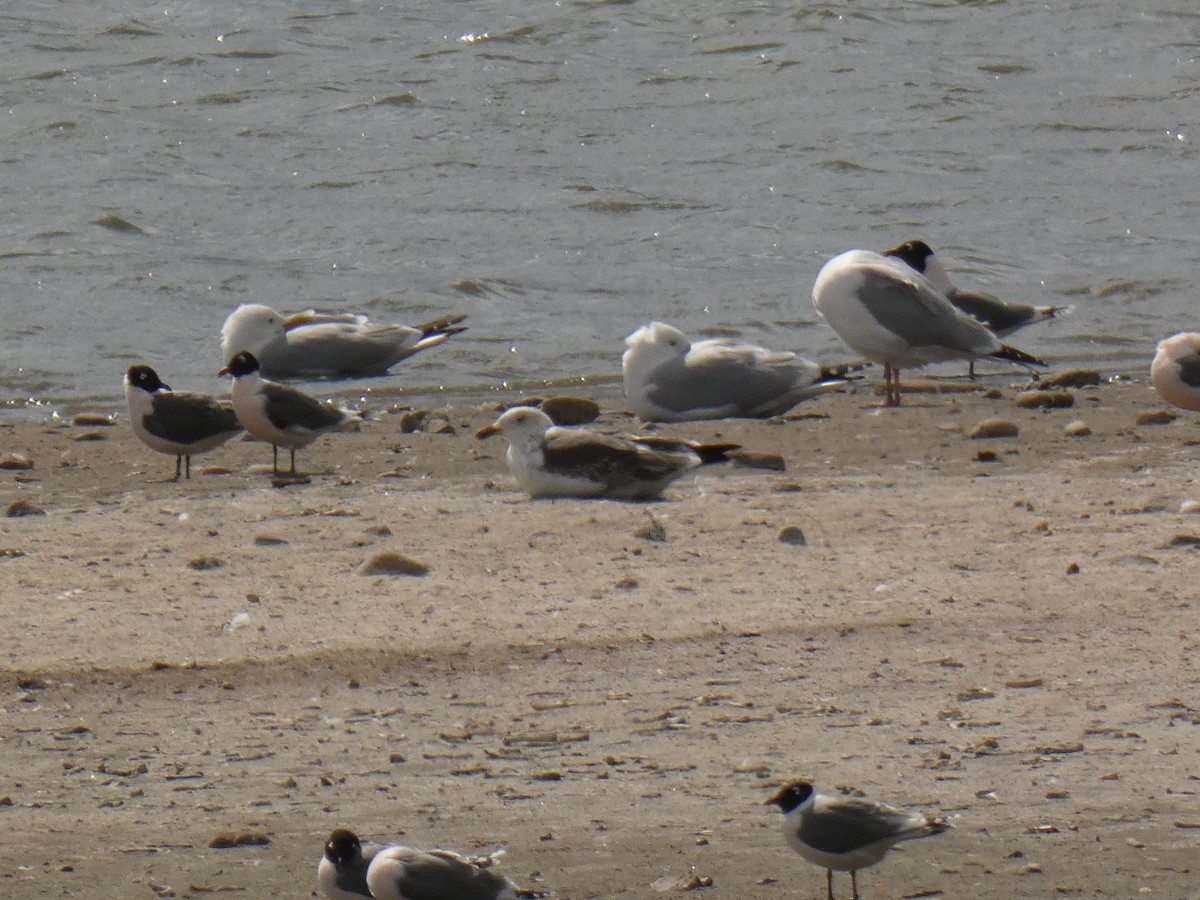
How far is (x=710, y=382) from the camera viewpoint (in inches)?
387

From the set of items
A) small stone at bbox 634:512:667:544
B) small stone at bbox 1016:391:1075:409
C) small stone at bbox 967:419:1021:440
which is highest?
small stone at bbox 634:512:667:544

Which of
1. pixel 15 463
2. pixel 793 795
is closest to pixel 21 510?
pixel 15 463

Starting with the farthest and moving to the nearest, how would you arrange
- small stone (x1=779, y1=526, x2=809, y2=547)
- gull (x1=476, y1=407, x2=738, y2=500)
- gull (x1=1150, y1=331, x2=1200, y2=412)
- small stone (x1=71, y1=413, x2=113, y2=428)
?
small stone (x1=71, y1=413, x2=113, y2=428) → gull (x1=1150, y1=331, x2=1200, y2=412) → gull (x1=476, y1=407, x2=738, y2=500) → small stone (x1=779, y1=526, x2=809, y2=547)

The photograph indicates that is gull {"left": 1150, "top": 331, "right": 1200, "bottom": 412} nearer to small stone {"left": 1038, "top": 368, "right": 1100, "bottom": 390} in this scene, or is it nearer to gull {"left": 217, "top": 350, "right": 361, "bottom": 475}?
small stone {"left": 1038, "top": 368, "right": 1100, "bottom": 390}

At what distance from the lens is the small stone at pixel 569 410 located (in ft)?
32.3

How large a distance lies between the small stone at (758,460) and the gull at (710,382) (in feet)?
4.00

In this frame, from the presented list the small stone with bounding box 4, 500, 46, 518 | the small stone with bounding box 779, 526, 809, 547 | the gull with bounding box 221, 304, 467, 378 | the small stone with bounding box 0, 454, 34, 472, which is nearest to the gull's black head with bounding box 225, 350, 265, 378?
the small stone with bounding box 0, 454, 34, 472

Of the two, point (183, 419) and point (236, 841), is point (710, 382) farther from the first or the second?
point (236, 841)

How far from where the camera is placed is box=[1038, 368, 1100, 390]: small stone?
1076 cm

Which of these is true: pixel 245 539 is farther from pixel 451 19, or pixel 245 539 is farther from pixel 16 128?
pixel 451 19

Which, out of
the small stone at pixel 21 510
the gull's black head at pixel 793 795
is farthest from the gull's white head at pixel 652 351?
the gull's black head at pixel 793 795

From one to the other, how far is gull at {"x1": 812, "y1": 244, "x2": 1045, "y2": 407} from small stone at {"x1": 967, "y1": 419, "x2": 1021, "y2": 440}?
3.96ft

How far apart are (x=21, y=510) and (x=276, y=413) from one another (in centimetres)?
138

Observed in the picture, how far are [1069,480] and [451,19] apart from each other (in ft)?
51.6
